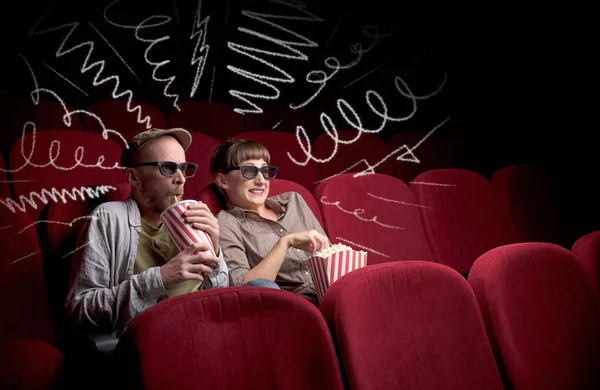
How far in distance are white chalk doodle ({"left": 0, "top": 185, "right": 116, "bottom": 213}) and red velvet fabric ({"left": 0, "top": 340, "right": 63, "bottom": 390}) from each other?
0.23 meters

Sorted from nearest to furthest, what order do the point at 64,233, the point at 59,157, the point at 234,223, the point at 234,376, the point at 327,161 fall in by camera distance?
the point at 234,376 < the point at 64,233 < the point at 234,223 < the point at 59,157 < the point at 327,161

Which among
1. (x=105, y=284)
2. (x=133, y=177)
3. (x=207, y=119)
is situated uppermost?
(x=207, y=119)

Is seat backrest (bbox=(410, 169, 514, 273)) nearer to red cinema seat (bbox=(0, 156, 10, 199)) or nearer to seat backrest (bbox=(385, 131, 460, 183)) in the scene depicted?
seat backrest (bbox=(385, 131, 460, 183))

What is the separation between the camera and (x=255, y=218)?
28.8 inches

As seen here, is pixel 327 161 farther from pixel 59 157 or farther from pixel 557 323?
pixel 557 323

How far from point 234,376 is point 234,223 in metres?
0.38

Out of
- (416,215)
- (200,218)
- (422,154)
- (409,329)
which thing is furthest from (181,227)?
(422,154)

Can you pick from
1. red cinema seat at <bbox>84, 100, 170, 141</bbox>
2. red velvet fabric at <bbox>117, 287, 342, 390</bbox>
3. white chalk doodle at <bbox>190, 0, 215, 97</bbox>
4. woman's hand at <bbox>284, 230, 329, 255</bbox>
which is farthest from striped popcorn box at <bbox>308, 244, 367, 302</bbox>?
white chalk doodle at <bbox>190, 0, 215, 97</bbox>

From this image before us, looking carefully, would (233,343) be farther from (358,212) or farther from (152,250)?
(358,212)

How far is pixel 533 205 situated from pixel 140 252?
82 cm

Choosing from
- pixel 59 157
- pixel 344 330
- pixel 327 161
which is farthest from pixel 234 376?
pixel 327 161

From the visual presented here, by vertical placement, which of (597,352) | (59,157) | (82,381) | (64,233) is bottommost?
(597,352)

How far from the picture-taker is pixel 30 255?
535 millimetres

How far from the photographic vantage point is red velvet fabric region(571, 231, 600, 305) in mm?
565
